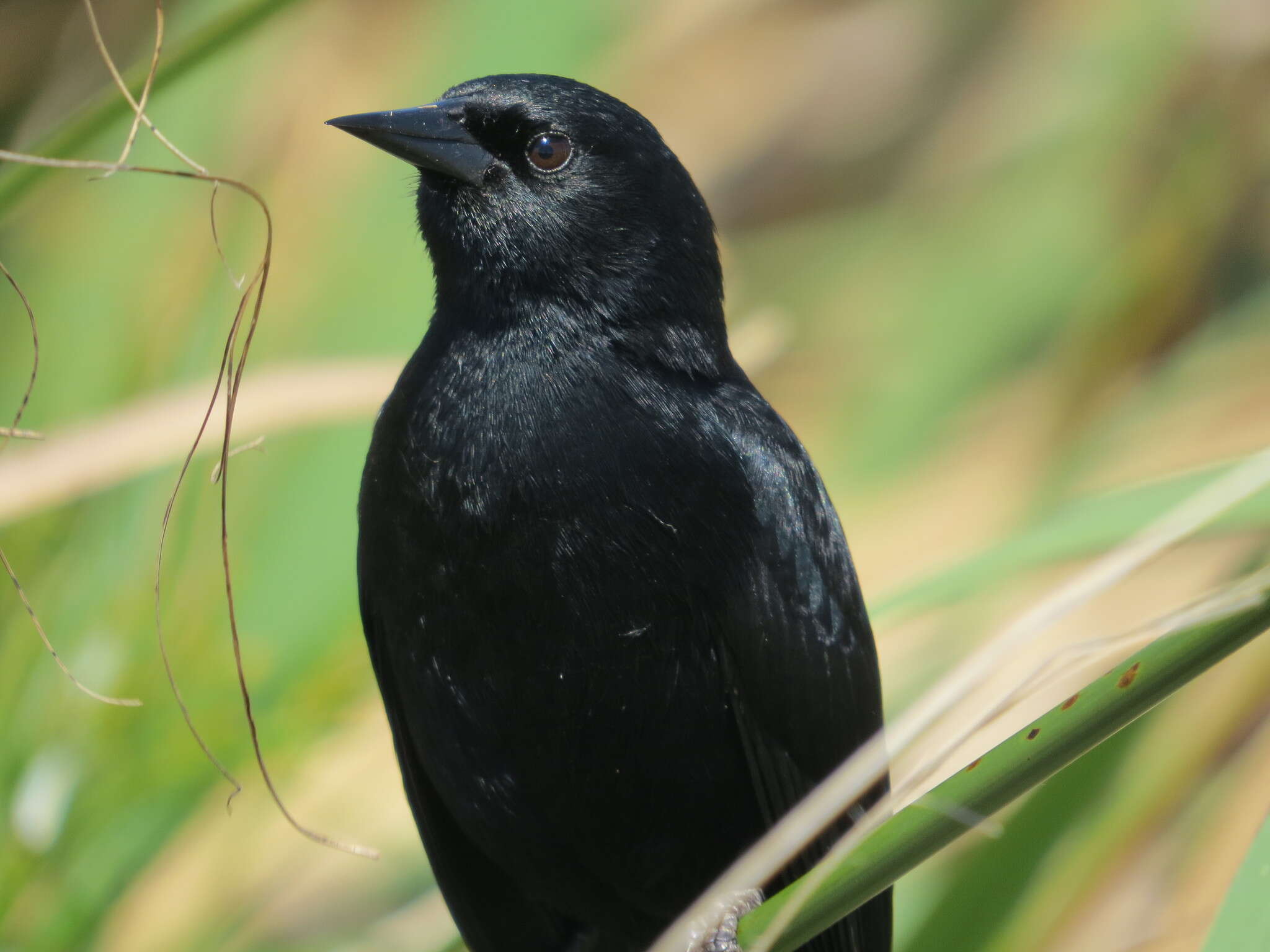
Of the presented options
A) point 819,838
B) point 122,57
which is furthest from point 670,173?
point 122,57

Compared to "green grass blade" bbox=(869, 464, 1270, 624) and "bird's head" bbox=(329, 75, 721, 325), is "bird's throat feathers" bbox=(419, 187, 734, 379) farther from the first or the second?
"green grass blade" bbox=(869, 464, 1270, 624)

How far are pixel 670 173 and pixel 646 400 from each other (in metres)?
0.39

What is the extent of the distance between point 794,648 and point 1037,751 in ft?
3.05

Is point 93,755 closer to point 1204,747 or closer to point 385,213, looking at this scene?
point 385,213

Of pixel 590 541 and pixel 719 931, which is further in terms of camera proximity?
pixel 719 931

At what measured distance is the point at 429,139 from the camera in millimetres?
2014

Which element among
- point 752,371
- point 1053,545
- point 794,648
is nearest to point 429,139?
point 794,648

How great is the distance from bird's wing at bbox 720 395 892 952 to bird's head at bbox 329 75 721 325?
0.28 meters

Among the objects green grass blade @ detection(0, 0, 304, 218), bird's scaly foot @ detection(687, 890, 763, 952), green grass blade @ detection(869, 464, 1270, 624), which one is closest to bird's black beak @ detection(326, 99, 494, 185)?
green grass blade @ detection(0, 0, 304, 218)

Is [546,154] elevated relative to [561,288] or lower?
elevated

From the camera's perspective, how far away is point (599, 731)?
195cm

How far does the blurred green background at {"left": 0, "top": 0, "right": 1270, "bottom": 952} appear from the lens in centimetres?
238

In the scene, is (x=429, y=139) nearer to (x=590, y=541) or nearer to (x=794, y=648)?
(x=590, y=541)

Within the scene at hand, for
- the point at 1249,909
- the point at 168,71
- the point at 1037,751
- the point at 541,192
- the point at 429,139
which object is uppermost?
the point at 168,71
